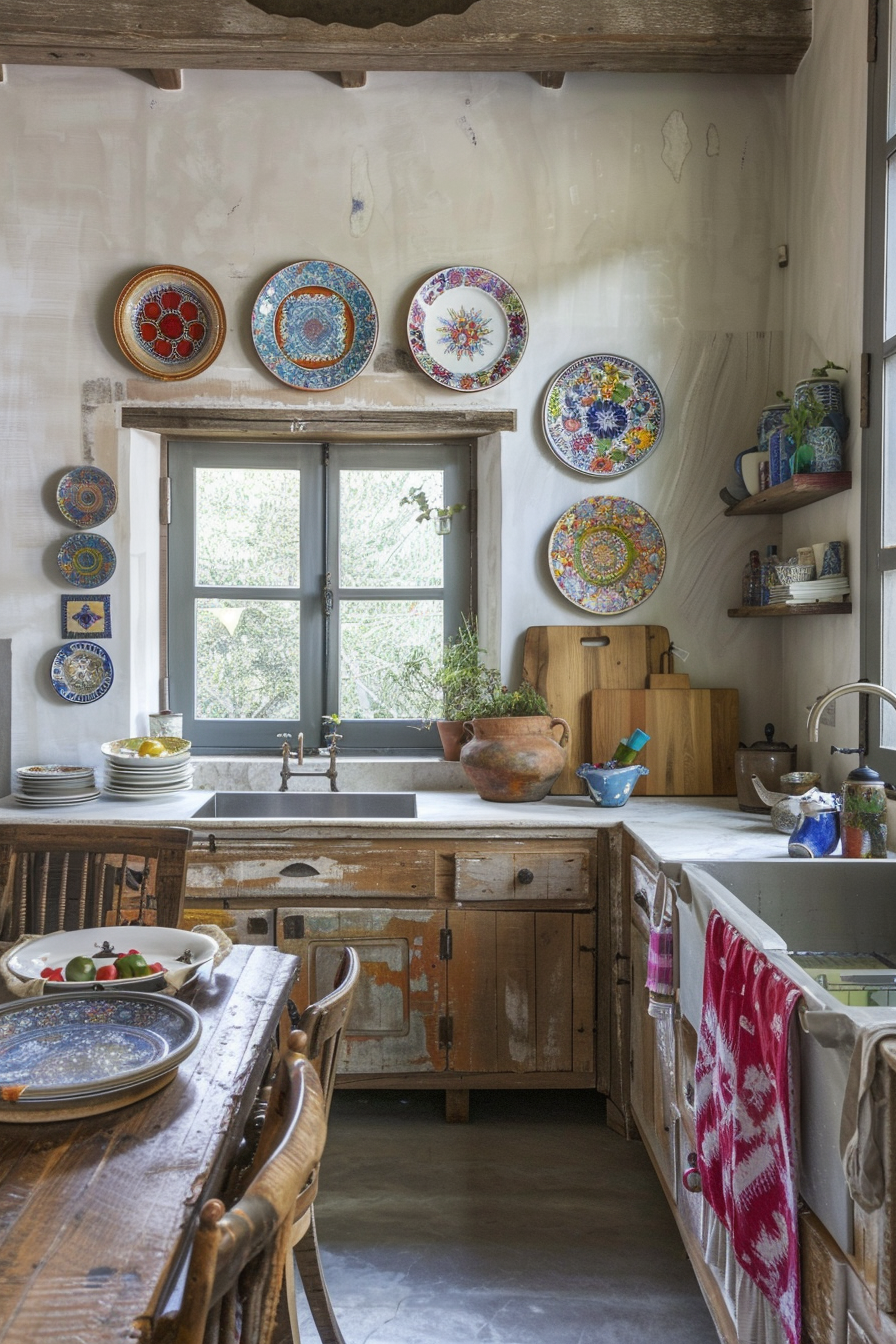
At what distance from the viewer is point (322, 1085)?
150 cm

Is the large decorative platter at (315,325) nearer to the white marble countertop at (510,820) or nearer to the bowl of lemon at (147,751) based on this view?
the bowl of lemon at (147,751)

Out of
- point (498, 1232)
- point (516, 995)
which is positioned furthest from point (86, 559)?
point (498, 1232)

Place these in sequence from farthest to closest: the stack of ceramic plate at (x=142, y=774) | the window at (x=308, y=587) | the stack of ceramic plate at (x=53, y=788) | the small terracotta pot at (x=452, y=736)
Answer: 1. the window at (x=308, y=587)
2. the small terracotta pot at (x=452, y=736)
3. the stack of ceramic plate at (x=142, y=774)
4. the stack of ceramic plate at (x=53, y=788)

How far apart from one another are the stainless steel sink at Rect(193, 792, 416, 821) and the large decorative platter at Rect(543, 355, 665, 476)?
123cm

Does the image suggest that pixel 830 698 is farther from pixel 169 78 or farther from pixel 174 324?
pixel 169 78

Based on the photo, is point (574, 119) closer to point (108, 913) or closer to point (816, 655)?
point (816, 655)

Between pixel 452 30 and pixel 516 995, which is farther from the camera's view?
pixel 452 30

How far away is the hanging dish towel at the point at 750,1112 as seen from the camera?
4.59 ft

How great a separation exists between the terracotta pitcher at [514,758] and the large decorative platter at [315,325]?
125cm

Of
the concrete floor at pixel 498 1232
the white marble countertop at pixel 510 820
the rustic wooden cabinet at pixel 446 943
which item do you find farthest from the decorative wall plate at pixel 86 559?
the concrete floor at pixel 498 1232

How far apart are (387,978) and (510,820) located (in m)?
0.55

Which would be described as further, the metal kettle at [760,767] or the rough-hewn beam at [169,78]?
the rough-hewn beam at [169,78]

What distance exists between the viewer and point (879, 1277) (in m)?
1.15

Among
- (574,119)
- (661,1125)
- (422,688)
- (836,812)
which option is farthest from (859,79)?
(661,1125)
